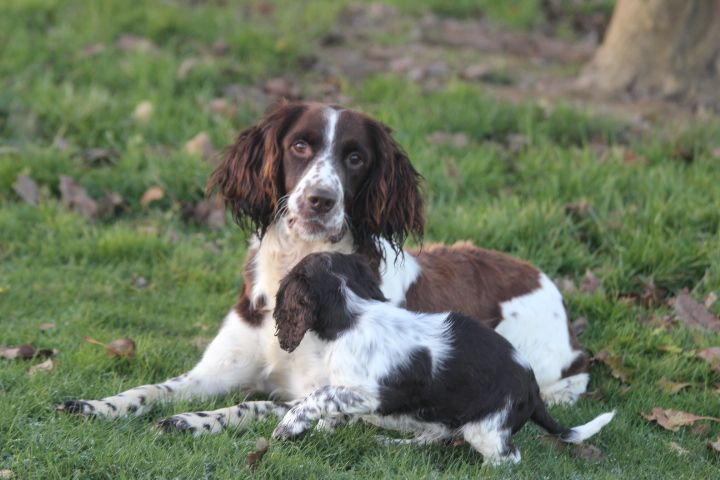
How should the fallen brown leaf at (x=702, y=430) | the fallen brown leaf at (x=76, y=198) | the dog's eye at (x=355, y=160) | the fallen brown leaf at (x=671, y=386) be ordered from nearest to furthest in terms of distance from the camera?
the dog's eye at (x=355, y=160)
the fallen brown leaf at (x=702, y=430)
the fallen brown leaf at (x=671, y=386)
the fallen brown leaf at (x=76, y=198)

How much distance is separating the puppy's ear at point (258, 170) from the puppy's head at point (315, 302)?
687 millimetres

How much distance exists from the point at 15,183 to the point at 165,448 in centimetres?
392

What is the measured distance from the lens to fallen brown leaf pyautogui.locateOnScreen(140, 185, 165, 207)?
24.7ft

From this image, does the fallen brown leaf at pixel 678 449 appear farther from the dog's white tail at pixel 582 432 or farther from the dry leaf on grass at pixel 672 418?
the dog's white tail at pixel 582 432

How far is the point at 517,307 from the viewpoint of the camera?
5547 millimetres

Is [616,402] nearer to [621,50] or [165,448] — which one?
[165,448]

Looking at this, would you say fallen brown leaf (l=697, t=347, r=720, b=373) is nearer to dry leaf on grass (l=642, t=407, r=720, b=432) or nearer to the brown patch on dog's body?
dry leaf on grass (l=642, t=407, r=720, b=432)

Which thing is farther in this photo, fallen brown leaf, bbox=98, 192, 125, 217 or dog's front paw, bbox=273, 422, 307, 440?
fallen brown leaf, bbox=98, 192, 125, 217

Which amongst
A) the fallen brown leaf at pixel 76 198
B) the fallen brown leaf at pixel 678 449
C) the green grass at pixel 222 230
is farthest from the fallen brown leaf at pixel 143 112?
the fallen brown leaf at pixel 678 449

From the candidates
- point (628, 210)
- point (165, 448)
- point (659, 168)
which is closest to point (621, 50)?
point (659, 168)

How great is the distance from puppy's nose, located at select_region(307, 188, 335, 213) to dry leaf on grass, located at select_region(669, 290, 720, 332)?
2495 millimetres

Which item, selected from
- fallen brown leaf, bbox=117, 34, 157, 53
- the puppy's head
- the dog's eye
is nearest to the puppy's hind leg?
the puppy's head

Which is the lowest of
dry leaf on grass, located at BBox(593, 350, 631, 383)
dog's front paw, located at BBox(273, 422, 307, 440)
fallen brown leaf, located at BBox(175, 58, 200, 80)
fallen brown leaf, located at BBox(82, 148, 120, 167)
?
dry leaf on grass, located at BBox(593, 350, 631, 383)

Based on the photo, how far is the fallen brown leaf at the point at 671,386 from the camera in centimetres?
549
